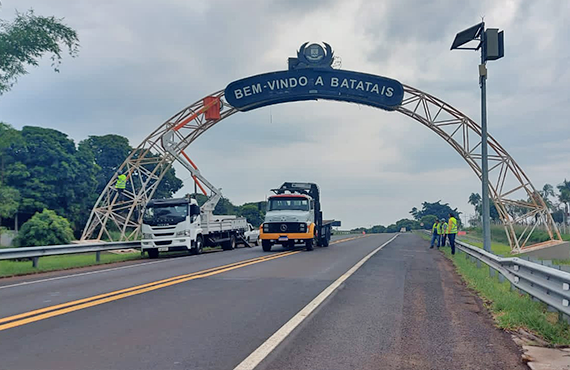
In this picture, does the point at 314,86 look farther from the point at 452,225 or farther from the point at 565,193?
the point at 565,193

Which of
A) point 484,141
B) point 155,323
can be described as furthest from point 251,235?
point 155,323

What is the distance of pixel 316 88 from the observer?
2908cm

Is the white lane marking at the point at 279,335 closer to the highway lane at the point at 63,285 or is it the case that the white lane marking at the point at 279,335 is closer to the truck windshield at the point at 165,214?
the highway lane at the point at 63,285

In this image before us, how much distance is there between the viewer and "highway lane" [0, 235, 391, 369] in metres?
5.89

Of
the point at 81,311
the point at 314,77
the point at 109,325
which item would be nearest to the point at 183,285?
the point at 81,311

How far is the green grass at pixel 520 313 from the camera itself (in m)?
7.08

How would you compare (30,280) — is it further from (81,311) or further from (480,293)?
(480,293)

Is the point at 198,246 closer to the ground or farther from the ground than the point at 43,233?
closer to the ground

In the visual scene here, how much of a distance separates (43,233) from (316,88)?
59.0 feet

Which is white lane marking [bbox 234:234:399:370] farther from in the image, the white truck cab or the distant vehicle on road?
the distant vehicle on road

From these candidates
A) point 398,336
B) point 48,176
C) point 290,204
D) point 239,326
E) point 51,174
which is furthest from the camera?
point 51,174

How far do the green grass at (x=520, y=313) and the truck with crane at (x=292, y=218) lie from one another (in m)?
14.0

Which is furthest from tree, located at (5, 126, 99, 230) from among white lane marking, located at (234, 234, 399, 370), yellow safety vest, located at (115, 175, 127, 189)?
white lane marking, located at (234, 234, 399, 370)

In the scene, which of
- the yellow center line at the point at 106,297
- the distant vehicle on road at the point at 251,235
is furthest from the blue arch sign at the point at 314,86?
the yellow center line at the point at 106,297
